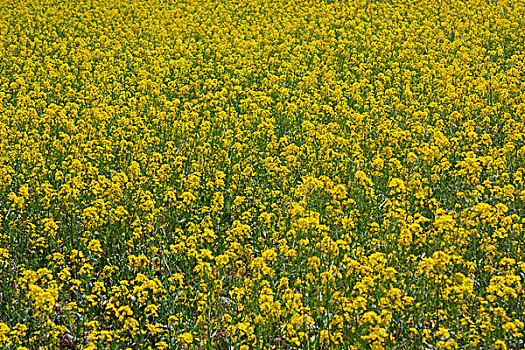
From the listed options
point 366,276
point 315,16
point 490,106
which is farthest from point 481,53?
point 366,276

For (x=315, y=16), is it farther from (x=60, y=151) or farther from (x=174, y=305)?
(x=174, y=305)

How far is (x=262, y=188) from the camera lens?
31.4ft

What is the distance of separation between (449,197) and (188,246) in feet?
13.8

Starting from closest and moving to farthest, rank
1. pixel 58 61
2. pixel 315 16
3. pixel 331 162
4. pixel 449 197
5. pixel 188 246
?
pixel 188 246, pixel 449 197, pixel 331 162, pixel 58 61, pixel 315 16

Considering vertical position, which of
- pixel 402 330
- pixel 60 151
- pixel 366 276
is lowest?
pixel 402 330

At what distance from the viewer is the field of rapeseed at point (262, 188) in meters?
6.79

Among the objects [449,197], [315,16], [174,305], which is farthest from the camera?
[315,16]

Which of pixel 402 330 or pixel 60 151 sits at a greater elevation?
pixel 60 151

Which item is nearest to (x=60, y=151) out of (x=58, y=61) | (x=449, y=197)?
(x=58, y=61)

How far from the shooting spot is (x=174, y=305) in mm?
6938

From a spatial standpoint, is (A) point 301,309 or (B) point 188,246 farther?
(B) point 188,246

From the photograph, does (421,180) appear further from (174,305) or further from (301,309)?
(174,305)

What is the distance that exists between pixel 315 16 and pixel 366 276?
1518 cm

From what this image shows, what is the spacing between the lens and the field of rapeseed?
267 inches
